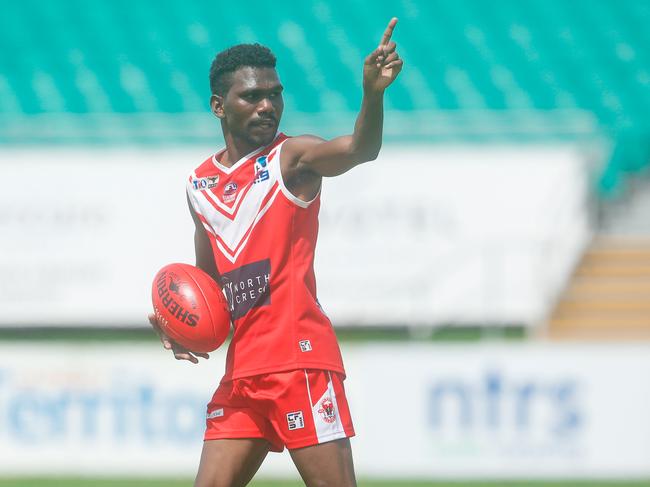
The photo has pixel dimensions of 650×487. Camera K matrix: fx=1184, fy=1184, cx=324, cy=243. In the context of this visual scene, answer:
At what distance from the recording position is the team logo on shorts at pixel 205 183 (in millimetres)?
3875

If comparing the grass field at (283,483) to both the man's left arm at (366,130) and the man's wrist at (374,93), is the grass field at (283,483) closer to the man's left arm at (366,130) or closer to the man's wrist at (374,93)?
the man's left arm at (366,130)

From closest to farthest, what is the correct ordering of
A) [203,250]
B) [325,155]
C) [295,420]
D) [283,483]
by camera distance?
[325,155] → [295,420] → [203,250] → [283,483]

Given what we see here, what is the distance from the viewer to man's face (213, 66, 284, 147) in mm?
3732

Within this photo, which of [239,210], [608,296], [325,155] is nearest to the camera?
[325,155]

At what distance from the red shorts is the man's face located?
2.53 feet

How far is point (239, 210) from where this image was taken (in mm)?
3764

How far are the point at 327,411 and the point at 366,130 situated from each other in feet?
2.94

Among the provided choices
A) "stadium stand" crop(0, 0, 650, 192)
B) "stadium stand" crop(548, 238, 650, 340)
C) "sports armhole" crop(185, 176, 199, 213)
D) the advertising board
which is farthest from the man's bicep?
"stadium stand" crop(0, 0, 650, 192)

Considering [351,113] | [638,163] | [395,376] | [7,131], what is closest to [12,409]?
[395,376]

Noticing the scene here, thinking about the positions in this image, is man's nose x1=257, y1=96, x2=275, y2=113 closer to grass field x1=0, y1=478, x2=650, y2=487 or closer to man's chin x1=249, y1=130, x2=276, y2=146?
man's chin x1=249, y1=130, x2=276, y2=146

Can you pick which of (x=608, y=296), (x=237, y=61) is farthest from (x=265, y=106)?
(x=608, y=296)

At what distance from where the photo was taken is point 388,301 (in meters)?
11.5

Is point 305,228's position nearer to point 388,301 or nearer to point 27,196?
point 388,301

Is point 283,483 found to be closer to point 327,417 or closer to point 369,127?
point 327,417
